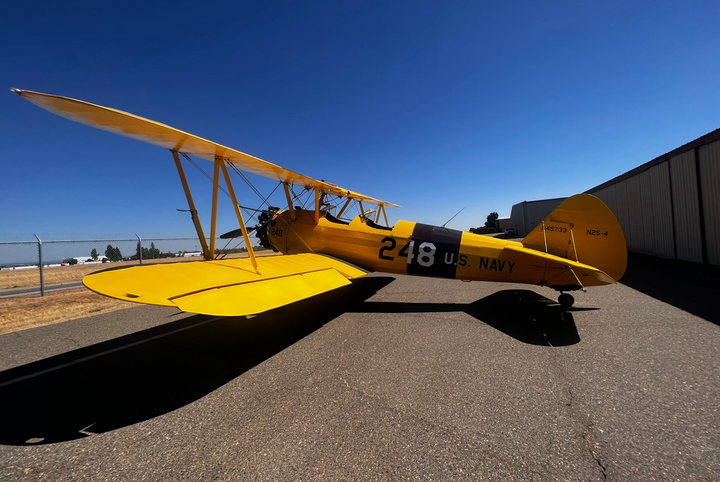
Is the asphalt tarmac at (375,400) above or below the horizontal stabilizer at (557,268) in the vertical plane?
below

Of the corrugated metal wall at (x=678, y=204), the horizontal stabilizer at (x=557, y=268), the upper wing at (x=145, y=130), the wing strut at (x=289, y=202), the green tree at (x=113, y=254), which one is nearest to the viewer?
the upper wing at (x=145, y=130)

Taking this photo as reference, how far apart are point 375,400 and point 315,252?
4.74 metres

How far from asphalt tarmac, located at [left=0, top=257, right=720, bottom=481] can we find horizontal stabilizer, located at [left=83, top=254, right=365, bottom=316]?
0.86 meters

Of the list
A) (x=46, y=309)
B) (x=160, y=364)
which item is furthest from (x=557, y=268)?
(x=46, y=309)

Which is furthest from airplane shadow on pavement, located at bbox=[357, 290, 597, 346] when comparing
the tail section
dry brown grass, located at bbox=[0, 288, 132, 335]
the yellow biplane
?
dry brown grass, located at bbox=[0, 288, 132, 335]

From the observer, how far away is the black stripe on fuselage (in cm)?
559

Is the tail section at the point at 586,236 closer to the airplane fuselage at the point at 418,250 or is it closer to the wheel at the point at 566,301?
the airplane fuselage at the point at 418,250

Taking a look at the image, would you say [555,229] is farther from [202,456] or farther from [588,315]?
[202,456]

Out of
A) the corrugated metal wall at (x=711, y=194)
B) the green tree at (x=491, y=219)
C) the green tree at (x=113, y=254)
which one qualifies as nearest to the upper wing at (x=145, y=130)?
the green tree at (x=113, y=254)

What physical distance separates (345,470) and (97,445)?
203cm

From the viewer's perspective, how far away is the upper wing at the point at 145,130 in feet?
9.56

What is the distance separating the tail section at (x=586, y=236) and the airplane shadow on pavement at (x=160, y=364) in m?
1.14

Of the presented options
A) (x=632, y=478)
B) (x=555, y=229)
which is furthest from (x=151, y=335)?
(x=555, y=229)

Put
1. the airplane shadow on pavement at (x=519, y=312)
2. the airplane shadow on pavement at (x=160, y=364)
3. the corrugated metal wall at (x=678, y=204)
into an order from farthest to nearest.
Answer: the corrugated metal wall at (x=678, y=204) → the airplane shadow on pavement at (x=519, y=312) → the airplane shadow on pavement at (x=160, y=364)
